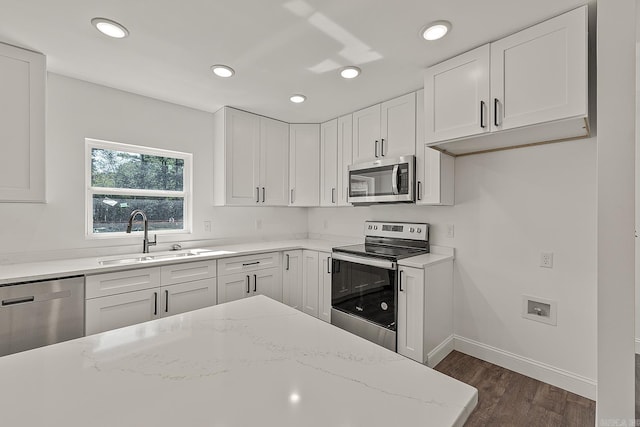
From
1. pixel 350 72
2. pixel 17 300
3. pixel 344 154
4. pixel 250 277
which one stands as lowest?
pixel 250 277

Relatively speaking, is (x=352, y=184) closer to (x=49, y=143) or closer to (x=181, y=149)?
(x=181, y=149)

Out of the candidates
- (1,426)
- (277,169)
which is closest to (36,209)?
(277,169)

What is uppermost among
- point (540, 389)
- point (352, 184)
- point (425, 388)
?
point (352, 184)

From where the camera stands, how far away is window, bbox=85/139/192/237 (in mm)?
2637

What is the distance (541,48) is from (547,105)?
35cm

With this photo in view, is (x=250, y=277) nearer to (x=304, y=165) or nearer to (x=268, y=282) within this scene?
(x=268, y=282)

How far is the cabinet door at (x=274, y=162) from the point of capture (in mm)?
3457

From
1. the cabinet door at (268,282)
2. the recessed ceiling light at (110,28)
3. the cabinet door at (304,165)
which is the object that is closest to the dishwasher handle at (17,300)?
the cabinet door at (268,282)

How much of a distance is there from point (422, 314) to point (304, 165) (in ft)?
7.23

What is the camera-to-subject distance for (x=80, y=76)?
7.95 ft

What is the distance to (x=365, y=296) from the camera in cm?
268

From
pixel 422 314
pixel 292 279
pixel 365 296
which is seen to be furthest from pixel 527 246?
pixel 292 279

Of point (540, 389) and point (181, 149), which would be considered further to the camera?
point (181, 149)

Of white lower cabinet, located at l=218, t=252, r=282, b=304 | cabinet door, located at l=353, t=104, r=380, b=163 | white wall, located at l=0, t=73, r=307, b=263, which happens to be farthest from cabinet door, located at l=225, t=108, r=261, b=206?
cabinet door, located at l=353, t=104, r=380, b=163
